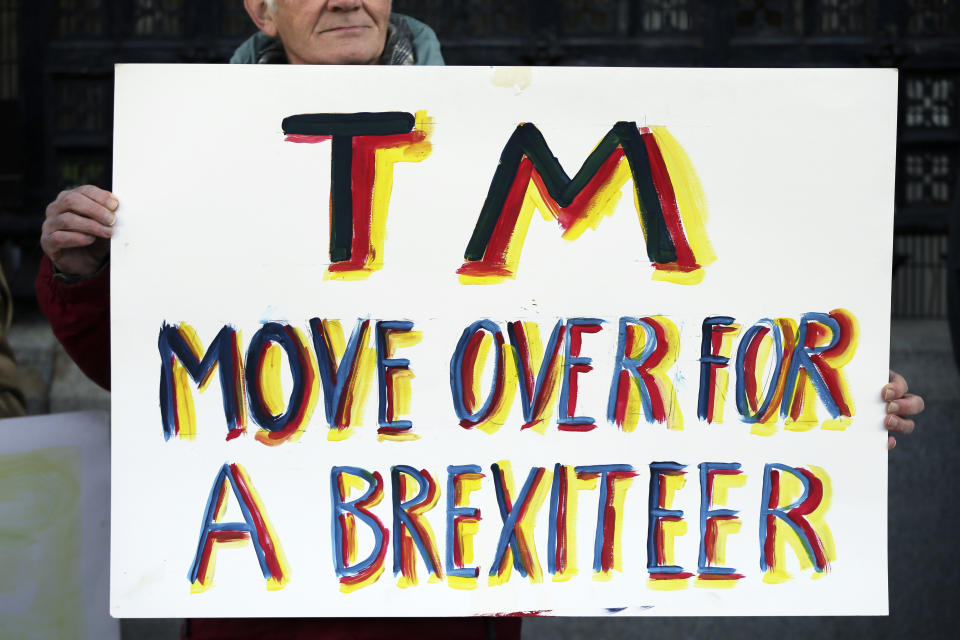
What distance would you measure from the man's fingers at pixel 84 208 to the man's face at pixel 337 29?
15.4 inches

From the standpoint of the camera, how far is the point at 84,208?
55.4 inches

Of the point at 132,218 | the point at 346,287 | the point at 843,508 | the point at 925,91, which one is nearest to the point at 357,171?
the point at 346,287

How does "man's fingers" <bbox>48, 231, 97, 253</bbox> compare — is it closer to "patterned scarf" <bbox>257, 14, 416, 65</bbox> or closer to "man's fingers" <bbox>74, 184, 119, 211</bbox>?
"man's fingers" <bbox>74, 184, 119, 211</bbox>

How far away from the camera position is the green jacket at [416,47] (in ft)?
5.57

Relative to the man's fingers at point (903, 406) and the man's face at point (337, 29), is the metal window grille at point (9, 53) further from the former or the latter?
the man's fingers at point (903, 406)

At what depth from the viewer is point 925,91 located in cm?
293

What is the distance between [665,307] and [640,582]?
0.37 meters

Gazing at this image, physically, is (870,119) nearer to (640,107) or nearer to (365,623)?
(640,107)

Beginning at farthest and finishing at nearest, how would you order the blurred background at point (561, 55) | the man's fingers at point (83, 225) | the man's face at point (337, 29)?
1. the blurred background at point (561, 55)
2. the man's face at point (337, 29)
3. the man's fingers at point (83, 225)

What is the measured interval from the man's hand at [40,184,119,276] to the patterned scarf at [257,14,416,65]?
1.36 ft

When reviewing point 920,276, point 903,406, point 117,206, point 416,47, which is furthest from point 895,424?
point 920,276

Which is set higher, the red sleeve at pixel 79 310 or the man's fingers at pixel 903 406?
the red sleeve at pixel 79 310

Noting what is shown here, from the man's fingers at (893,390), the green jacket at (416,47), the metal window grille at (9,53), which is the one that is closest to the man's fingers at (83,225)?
the green jacket at (416,47)

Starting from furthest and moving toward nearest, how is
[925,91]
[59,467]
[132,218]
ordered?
[925,91] → [59,467] → [132,218]
